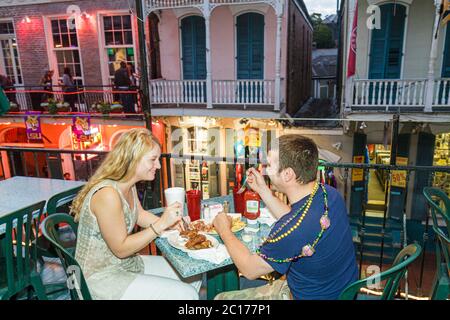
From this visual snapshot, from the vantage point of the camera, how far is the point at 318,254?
143cm

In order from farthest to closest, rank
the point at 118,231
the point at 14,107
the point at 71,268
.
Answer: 1. the point at 14,107
2. the point at 118,231
3. the point at 71,268

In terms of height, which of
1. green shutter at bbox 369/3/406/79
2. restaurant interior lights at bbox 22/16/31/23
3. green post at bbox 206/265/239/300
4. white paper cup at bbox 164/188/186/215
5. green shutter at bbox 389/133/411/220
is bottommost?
green shutter at bbox 389/133/411/220

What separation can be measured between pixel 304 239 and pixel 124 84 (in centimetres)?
917

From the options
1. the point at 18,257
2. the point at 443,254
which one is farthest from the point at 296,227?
the point at 18,257

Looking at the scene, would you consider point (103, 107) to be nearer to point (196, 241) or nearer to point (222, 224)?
point (196, 241)

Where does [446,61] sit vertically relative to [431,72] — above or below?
above

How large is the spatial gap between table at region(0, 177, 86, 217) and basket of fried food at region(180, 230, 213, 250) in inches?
42.2

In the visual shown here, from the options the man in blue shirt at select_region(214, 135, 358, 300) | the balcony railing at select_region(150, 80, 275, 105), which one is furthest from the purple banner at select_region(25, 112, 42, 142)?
the man in blue shirt at select_region(214, 135, 358, 300)

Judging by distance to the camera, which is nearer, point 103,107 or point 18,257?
point 18,257

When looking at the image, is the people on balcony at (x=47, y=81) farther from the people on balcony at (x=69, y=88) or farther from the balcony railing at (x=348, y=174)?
the balcony railing at (x=348, y=174)

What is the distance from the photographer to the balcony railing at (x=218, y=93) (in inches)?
360

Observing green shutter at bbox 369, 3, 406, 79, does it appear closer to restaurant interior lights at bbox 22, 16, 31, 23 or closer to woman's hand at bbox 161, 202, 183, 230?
woman's hand at bbox 161, 202, 183, 230

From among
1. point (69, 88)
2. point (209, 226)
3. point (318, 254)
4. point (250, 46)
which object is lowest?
point (209, 226)

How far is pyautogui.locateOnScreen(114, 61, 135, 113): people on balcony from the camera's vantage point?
9.55 meters
